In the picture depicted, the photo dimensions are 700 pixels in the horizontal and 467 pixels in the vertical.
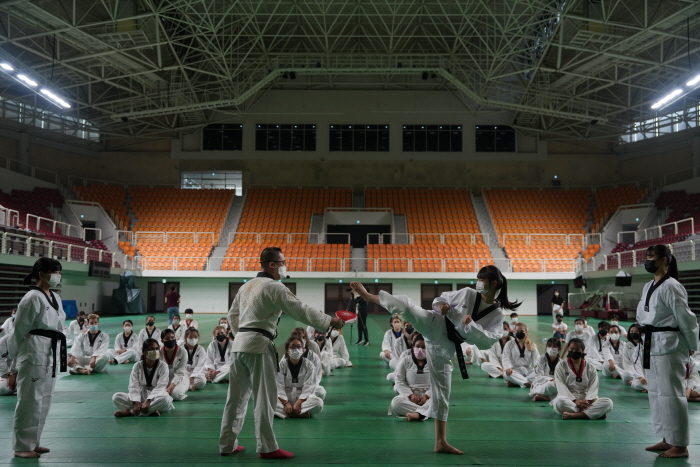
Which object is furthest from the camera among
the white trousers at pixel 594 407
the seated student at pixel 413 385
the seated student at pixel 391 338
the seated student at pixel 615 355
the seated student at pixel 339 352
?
the seated student at pixel 391 338

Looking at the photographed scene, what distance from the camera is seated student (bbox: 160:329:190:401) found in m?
8.59

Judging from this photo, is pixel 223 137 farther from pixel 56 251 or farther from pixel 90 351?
pixel 90 351

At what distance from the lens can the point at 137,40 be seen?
2461cm

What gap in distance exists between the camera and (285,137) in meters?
38.2

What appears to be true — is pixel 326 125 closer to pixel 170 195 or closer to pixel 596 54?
pixel 170 195

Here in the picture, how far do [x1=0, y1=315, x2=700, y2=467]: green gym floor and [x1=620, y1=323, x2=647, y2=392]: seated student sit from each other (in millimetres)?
431

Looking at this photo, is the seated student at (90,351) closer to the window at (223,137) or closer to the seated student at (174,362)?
the seated student at (174,362)

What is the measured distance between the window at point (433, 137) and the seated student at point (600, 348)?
27.2 meters

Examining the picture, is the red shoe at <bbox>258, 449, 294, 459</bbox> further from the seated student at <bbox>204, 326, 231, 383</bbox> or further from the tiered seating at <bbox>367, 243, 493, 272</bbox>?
the tiered seating at <bbox>367, 243, 493, 272</bbox>

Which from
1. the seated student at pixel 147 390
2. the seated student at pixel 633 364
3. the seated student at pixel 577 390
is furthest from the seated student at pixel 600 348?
the seated student at pixel 147 390

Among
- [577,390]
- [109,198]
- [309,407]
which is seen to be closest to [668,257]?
[577,390]

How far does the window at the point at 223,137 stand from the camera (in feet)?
126

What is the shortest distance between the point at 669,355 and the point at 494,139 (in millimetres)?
34095

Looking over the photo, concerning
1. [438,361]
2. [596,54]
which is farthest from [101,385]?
[596,54]
